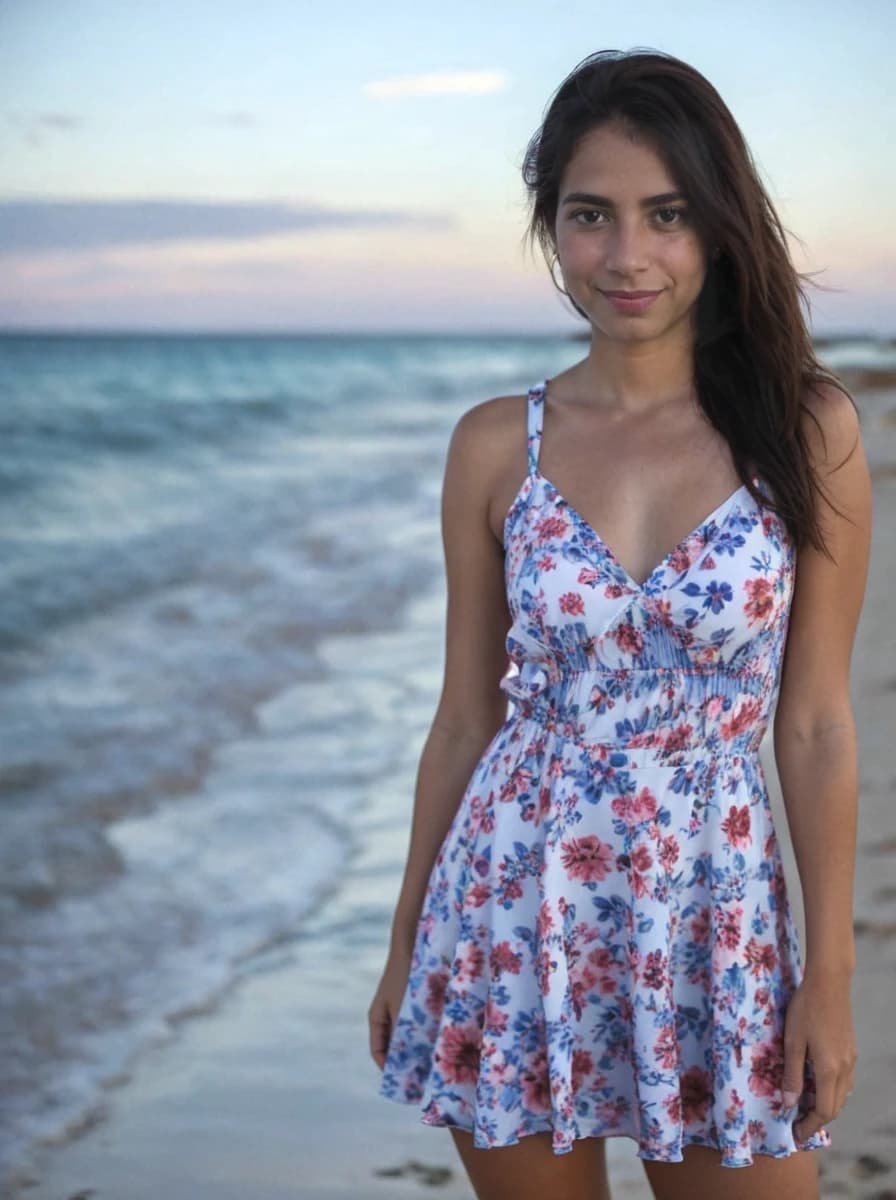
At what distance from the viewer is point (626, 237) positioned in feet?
6.09

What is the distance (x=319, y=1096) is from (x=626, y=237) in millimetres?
2322

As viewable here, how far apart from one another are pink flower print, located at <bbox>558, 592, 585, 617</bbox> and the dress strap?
0.69 ft

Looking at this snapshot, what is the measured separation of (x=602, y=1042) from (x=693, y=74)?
1.16 m

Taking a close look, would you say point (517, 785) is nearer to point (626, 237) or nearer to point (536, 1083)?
point (536, 1083)

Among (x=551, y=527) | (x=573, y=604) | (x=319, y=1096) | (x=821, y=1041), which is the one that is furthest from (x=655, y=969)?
(x=319, y=1096)

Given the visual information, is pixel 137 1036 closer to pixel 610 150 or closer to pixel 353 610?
pixel 610 150

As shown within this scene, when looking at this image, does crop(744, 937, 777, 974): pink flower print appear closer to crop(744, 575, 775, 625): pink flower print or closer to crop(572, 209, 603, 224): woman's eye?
crop(744, 575, 775, 625): pink flower print

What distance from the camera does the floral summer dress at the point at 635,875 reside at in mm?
1820

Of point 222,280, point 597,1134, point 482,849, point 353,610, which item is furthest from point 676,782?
point 222,280

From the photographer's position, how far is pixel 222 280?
113 ft

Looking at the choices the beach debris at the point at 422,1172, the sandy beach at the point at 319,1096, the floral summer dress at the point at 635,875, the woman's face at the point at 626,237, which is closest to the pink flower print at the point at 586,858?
A: the floral summer dress at the point at 635,875

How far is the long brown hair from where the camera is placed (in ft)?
6.04

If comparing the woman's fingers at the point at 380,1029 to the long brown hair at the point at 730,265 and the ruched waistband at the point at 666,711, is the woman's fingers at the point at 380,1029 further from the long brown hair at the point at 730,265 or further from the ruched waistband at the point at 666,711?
the long brown hair at the point at 730,265

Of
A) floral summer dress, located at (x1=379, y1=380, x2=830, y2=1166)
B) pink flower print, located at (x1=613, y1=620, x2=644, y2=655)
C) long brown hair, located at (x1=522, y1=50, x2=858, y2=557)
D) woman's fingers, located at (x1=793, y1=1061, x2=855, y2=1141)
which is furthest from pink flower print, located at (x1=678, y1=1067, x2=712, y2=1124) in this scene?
long brown hair, located at (x1=522, y1=50, x2=858, y2=557)
